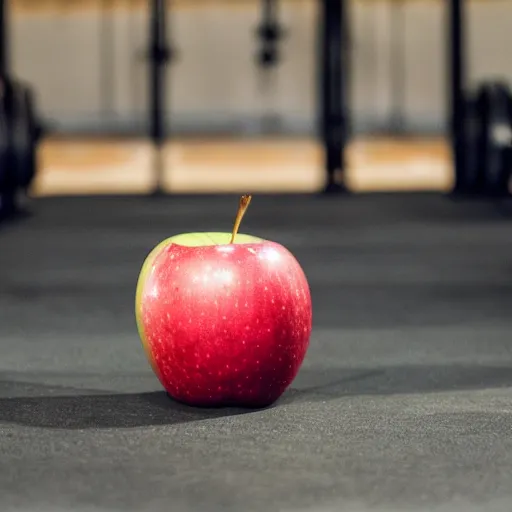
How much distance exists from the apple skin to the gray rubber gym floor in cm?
6

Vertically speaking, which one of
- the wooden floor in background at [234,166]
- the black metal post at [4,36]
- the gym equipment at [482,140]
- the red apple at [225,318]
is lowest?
the wooden floor in background at [234,166]

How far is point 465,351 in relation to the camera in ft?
11.2

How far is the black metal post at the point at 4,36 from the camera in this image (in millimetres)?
10422

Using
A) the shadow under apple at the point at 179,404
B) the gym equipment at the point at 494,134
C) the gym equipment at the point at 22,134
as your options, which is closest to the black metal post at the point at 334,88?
the gym equipment at the point at 494,134

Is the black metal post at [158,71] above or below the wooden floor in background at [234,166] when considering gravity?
above

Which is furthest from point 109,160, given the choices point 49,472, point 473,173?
point 49,472

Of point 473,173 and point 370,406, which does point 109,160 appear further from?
point 370,406

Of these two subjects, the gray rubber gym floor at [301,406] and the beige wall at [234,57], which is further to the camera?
the beige wall at [234,57]

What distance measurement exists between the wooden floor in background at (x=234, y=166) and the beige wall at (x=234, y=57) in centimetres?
71

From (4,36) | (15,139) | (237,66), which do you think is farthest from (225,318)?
(237,66)

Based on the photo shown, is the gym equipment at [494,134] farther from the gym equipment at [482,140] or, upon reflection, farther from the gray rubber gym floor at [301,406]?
the gray rubber gym floor at [301,406]

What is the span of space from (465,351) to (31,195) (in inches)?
284

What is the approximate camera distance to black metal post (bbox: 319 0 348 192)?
1020cm

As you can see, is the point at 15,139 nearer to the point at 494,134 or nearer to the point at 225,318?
the point at 494,134
